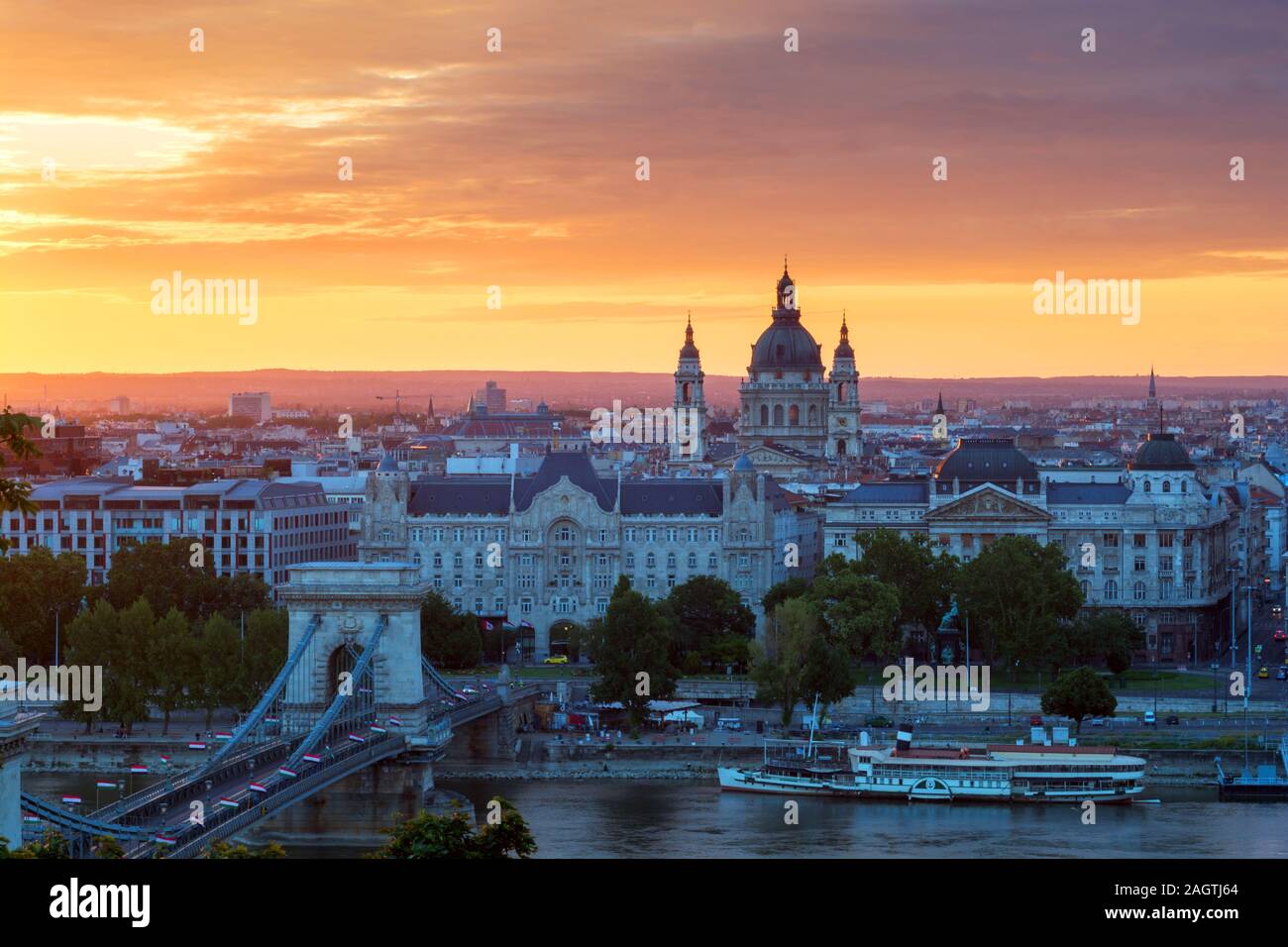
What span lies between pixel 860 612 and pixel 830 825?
63.4 ft

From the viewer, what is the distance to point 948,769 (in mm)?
52281

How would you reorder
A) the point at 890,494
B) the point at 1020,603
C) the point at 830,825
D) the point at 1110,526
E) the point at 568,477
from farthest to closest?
the point at 890,494 → the point at 1110,526 → the point at 568,477 → the point at 1020,603 → the point at 830,825

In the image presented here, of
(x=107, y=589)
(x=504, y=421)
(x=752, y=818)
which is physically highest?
(x=504, y=421)

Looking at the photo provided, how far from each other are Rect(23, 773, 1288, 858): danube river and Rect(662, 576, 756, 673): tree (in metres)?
15.0

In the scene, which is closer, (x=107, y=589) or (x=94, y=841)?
(x=94, y=841)

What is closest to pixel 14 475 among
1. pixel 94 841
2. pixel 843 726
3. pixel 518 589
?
pixel 518 589

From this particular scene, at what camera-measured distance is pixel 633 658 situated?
6062cm

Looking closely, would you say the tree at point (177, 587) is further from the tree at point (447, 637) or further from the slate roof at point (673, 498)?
the slate roof at point (673, 498)

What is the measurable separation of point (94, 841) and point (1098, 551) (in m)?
48.6

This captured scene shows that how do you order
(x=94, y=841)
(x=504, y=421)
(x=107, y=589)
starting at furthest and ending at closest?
(x=504, y=421) < (x=107, y=589) < (x=94, y=841)

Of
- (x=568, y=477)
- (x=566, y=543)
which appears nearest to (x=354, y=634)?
(x=566, y=543)

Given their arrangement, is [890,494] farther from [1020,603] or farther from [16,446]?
[16,446]
